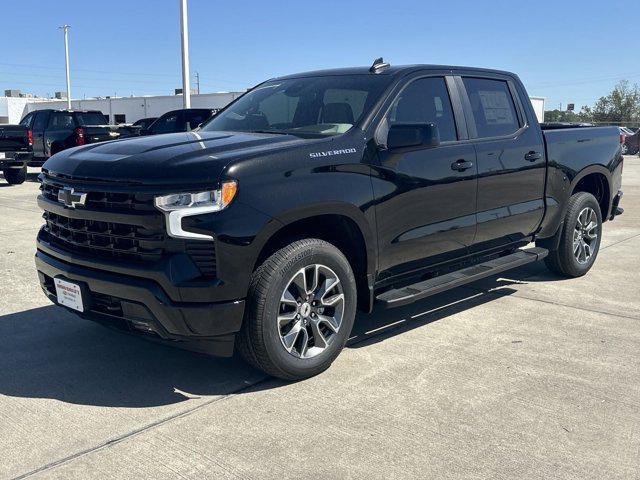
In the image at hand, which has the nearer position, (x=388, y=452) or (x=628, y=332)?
(x=388, y=452)

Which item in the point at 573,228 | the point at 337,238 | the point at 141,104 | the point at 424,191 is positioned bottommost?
the point at 573,228

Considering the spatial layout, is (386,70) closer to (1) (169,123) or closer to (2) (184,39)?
(1) (169,123)

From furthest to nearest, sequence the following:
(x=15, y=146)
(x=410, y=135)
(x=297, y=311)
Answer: (x=15, y=146) → (x=410, y=135) → (x=297, y=311)

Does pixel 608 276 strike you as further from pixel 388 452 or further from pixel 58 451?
pixel 58 451

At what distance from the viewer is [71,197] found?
12.5 feet

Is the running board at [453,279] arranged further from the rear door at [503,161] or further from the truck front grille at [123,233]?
the truck front grille at [123,233]

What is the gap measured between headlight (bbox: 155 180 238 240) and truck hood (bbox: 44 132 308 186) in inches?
2.7

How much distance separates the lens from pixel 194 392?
382 centimetres

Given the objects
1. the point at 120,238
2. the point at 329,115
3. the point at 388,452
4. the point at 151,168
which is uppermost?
the point at 329,115

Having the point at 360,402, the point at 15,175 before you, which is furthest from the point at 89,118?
the point at 360,402

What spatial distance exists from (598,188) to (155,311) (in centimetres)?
514

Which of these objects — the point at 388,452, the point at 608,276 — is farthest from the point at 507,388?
the point at 608,276

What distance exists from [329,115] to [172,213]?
1.58 m

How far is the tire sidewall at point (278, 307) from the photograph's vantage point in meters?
3.66
